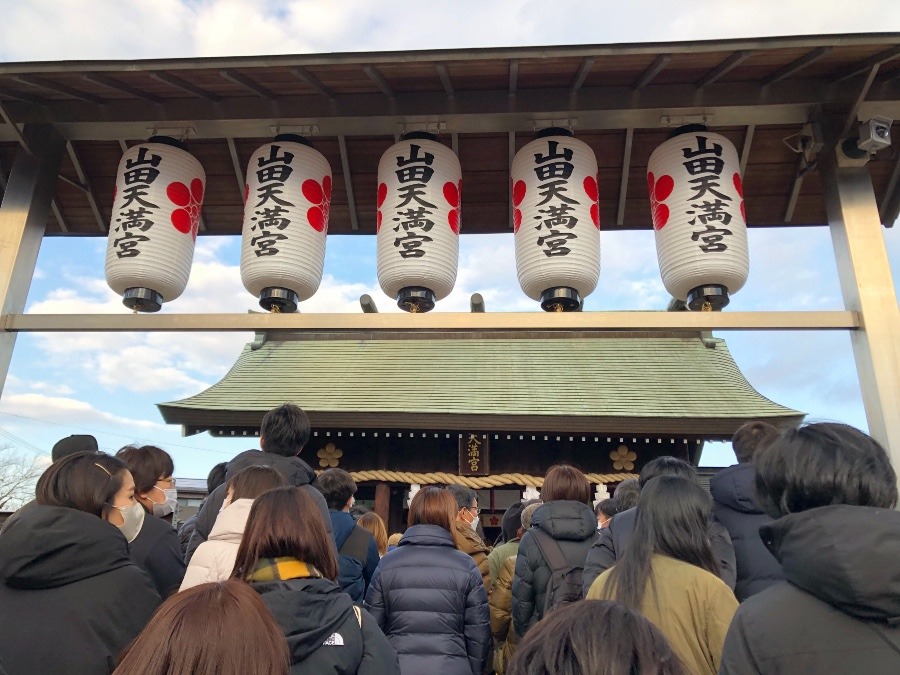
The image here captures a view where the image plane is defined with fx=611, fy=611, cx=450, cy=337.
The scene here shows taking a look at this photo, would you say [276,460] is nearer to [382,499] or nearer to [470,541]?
[470,541]

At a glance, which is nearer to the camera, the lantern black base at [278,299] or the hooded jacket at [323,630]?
the hooded jacket at [323,630]

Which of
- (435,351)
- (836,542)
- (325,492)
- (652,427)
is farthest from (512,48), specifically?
(435,351)

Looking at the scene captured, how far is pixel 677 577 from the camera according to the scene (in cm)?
191

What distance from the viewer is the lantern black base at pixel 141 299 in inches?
152

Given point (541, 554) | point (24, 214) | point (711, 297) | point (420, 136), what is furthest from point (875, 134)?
point (24, 214)

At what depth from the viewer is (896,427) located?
3281mm

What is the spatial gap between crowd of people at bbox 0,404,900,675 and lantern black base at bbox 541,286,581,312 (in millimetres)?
1066

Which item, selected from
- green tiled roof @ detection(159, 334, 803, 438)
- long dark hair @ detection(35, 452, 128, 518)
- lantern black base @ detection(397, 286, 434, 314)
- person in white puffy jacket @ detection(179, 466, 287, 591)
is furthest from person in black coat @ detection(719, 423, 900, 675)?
green tiled roof @ detection(159, 334, 803, 438)

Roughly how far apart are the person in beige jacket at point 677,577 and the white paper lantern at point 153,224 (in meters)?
3.23

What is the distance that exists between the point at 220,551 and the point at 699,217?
10.3 feet

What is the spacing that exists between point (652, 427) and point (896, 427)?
583cm

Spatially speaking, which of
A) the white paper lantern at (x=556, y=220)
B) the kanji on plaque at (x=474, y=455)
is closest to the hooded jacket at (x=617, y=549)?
the white paper lantern at (x=556, y=220)

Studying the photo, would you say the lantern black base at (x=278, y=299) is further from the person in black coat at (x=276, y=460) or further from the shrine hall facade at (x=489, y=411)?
the shrine hall facade at (x=489, y=411)

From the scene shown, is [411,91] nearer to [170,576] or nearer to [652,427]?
[170,576]
